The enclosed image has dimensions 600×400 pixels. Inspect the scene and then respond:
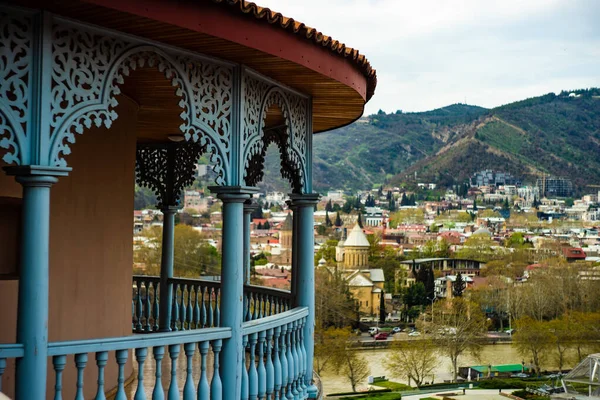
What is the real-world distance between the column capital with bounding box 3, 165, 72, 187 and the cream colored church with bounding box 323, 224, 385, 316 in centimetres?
8324

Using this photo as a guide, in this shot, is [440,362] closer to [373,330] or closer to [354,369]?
[354,369]

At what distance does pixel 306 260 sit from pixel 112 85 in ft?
9.65

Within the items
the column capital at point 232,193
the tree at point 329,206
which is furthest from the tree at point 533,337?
the column capital at point 232,193

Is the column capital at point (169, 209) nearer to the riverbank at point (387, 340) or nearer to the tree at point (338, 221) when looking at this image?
the riverbank at point (387, 340)

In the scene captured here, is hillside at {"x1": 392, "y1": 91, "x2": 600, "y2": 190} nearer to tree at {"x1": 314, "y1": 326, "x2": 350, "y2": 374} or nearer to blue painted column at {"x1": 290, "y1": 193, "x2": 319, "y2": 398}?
tree at {"x1": 314, "y1": 326, "x2": 350, "y2": 374}

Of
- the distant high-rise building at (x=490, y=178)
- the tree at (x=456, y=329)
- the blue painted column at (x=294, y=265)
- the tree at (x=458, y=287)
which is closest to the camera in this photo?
the blue painted column at (x=294, y=265)

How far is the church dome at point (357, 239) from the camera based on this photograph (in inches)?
4087

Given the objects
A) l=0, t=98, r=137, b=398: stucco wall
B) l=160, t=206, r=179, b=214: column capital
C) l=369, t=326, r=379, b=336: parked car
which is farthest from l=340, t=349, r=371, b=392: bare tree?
l=0, t=98, r=137, b=398: stucco wall

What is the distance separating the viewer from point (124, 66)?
4410mm

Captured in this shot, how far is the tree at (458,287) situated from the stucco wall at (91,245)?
82708 millimetres

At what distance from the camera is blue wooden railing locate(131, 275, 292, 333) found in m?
7.65

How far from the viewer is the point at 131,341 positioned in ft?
14.0

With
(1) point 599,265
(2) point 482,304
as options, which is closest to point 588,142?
(1) point 599,265

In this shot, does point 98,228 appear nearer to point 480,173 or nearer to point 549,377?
point 549,377
